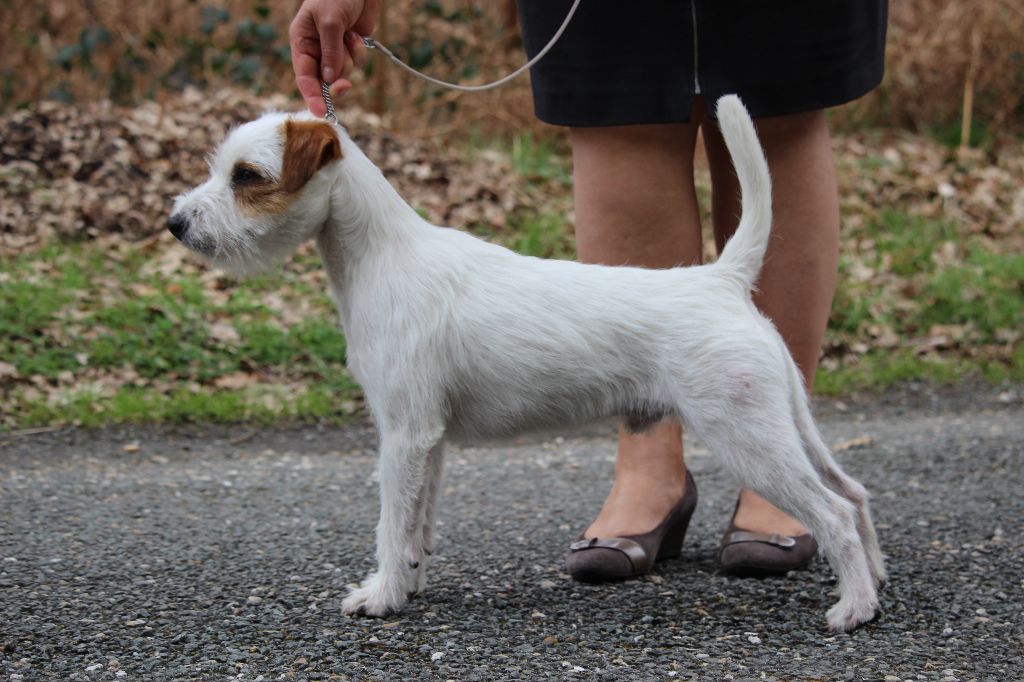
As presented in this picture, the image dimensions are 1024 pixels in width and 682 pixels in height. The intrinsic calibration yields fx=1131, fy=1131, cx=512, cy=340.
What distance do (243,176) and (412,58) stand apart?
5.94 m

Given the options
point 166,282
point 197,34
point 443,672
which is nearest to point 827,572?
point 443,672

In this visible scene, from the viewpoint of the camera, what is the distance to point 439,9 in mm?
8398

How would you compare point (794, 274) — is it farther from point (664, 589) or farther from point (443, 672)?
point (443, 672)

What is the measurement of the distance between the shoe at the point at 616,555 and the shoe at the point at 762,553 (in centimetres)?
18

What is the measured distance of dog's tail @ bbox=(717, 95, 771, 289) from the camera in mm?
2623

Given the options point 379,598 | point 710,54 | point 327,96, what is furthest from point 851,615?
point 327,96

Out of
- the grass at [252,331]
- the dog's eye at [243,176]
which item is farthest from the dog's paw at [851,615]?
the grass at [252,331]

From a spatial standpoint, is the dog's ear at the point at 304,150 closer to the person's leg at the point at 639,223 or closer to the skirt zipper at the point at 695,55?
the person's leg at the point at 639,223

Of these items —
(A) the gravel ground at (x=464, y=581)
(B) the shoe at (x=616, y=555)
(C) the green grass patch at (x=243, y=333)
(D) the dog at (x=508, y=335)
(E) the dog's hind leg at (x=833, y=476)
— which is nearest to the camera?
(A) the gravel ground at (x=464, y=581)

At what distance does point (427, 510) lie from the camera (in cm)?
292

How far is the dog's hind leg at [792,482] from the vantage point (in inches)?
101

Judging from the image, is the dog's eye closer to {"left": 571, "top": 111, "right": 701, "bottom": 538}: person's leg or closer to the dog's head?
the dog's head

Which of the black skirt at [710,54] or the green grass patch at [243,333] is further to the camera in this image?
the green grass patch at [243,333]

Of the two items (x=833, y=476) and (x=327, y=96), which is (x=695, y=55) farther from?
(x=833, y=476)
